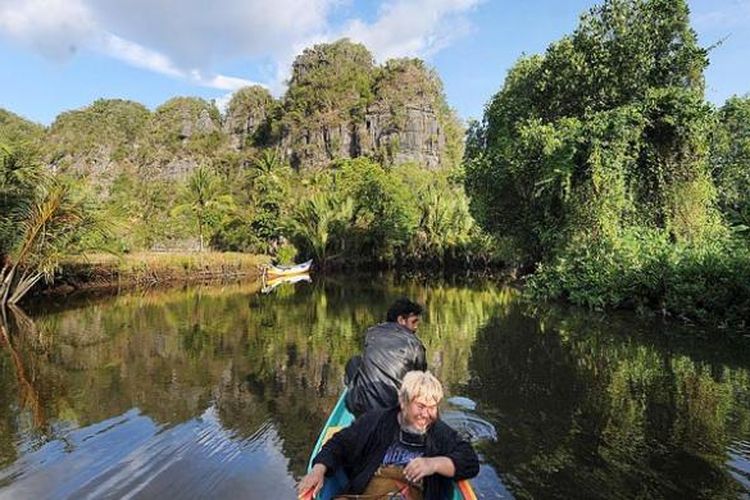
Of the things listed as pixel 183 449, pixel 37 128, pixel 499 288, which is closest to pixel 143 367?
pixel 183 449

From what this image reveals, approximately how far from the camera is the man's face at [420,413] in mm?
3152

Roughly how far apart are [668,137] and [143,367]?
17.8 metres

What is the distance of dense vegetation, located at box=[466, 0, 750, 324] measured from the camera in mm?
17688

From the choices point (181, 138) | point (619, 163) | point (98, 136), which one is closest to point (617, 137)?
point (619, 163)

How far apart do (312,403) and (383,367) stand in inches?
149

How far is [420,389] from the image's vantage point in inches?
124

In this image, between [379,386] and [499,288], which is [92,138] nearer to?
[499,288]

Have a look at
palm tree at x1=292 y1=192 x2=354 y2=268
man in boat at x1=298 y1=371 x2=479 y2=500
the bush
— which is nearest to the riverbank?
palm tree at x1=292 y1=192 x2=354 y2=268

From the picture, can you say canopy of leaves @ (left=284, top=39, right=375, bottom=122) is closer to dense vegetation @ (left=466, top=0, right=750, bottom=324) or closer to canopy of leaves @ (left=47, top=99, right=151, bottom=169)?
canopy of leaves @ (left=47, top=99, right=151, bottom=169)

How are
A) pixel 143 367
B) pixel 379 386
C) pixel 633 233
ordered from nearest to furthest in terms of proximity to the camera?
pixel 379 386 → pixel 143 367 → pixel 633 233

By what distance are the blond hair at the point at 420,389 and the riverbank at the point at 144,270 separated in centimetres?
2185

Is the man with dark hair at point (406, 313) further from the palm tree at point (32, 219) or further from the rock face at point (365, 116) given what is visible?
the rock face at point (365, 116)

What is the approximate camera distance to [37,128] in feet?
308

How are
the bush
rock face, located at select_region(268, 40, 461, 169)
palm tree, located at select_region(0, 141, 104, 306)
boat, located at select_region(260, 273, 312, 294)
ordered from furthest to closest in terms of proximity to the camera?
rock face, located at select_region(268, 40, 461, 169) < boat, located at select_region(260, 273, 312, 294) < palm tree, located at select_region(0, 141, 104, 306) < the bush
